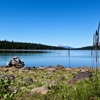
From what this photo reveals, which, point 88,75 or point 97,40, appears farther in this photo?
point 88,75

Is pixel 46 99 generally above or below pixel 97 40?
below

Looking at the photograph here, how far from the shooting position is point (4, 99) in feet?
30.4

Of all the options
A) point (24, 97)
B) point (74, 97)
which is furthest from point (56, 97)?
point (24, 97)

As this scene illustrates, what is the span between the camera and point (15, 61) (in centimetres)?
3158

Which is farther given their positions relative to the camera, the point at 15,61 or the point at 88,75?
the point at 15,61

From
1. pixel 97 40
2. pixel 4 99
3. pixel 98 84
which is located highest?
pixel 97 40

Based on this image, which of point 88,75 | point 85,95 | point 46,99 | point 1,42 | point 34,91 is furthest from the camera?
point 1,42

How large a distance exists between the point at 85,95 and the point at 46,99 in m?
1.75

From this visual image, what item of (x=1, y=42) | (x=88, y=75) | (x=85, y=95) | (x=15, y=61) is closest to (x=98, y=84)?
(x=85, y=95)

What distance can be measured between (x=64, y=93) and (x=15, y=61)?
23546 mm

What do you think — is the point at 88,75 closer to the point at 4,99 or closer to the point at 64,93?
the point at 64,93

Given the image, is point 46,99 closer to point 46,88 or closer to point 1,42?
point 46,88

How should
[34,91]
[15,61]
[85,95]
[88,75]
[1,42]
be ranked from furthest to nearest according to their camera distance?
[1,42], [15,61], [88,75], [34,91], [85,95]

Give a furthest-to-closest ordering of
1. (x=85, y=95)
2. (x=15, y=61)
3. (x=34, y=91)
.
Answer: (x=15, y=61), (x=34, y=91), (x=85, y=95)
